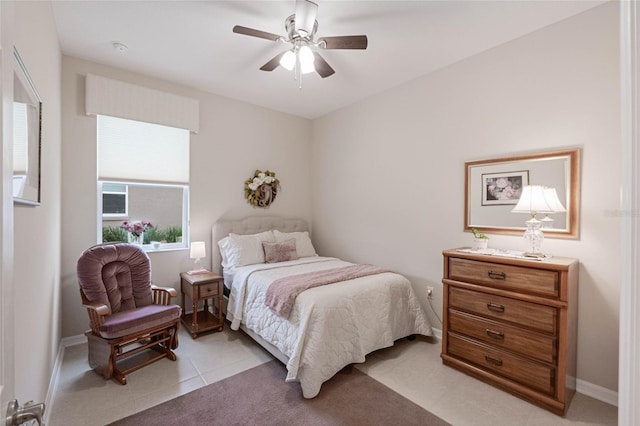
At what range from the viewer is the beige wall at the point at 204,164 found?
9.88ft

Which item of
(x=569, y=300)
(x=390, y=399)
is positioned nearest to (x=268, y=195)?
(x=390, y=399)

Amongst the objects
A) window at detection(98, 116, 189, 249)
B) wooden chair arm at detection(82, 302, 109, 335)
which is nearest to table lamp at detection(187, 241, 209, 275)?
window at detection(98, 116, 189, 249)

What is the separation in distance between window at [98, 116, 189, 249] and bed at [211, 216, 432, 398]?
59 centimetres

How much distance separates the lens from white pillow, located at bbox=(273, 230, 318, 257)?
165 inches

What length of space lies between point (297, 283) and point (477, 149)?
2.19 meters

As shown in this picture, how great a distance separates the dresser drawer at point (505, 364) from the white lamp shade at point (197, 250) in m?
2.82

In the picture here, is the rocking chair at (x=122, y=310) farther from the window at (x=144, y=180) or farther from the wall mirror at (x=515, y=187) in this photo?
the wall mirror at (x=515, y=187)

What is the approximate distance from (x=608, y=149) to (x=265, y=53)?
2980 mm

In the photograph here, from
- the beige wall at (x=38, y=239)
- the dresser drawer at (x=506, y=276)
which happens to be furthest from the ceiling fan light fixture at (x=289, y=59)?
the dresser drawer at (x=506, y=276)

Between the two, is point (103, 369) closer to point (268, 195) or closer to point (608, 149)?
point (268, 195)

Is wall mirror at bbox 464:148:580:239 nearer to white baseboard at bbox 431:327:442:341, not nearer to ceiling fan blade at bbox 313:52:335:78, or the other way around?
white baseboard at bbox 431:327:442:341

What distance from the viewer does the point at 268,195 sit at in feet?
14.6

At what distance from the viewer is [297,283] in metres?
2.73

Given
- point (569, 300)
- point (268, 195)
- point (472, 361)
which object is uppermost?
point (268, 195)
